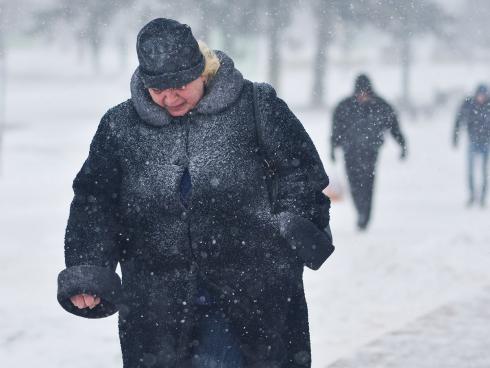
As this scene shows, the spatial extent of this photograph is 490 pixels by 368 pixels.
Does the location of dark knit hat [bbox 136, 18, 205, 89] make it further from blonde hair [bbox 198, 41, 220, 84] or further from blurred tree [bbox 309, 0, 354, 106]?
blurred tree [bbox 309, 0, 354, 106]

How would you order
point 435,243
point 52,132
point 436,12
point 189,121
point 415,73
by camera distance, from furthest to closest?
point 415,73 < point 436,12 < point 52,132 < point 435,243 < point 189,121

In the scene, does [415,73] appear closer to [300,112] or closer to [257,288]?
[300,112]

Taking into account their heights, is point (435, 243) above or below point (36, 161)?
below

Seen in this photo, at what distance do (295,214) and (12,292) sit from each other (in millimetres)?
5033

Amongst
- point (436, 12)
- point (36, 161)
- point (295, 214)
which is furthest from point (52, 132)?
point (295, 214)

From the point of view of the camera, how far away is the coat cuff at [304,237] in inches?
121

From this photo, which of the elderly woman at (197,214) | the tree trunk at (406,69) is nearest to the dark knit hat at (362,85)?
the elderly woman at (197,214)

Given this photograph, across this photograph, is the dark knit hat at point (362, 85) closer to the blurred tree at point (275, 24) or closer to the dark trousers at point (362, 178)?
the dark trousers at point (362, 178)

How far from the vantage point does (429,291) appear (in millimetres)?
7617

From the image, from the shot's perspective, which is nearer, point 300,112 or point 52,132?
point 52,132

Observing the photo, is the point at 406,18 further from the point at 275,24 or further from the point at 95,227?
the point at 95,227

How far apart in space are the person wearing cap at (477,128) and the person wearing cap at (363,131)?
7.35 feet

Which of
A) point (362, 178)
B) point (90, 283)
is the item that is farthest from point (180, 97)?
point (362, 178)

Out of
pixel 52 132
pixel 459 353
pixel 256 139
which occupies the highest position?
pixel 52 132
